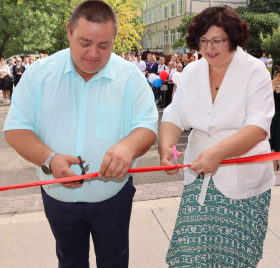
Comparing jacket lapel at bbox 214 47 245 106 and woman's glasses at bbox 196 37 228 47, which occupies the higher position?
woman's glasses at bbox 196 37 228 47

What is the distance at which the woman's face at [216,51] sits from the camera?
2.06m

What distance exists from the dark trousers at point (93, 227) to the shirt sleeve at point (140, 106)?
1.49 feet

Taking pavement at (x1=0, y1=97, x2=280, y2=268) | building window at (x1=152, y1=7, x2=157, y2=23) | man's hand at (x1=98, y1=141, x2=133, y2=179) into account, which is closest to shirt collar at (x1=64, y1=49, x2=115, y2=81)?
A: man's hand at (x1=98, y1=141, x2=133, y2=179)

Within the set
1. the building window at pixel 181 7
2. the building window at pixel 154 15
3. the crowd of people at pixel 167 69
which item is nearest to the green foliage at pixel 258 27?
the building window at pixel 181 7

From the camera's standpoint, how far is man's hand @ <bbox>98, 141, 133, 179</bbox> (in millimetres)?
1709

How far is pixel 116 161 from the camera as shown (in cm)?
171

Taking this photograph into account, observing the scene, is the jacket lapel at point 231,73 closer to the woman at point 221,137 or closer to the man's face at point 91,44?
the woman at point 221,137

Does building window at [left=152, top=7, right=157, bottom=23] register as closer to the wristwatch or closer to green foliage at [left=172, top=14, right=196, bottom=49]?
green foliage at [left=172, top=14, right=196, bottom=49]

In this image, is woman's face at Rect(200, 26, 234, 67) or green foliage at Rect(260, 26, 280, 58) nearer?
woman's face at Rect(200, 26, 234, 67)

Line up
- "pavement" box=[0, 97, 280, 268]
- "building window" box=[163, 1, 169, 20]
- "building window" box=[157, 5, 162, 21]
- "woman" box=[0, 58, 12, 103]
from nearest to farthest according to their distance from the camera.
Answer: "pavement" box=[0, 97, 280, 268] → "woman" box=[0, 58, 12, 103] → "building window" box=[163, 1, 169, 20] → "building window" box=[157, 5, 162, 21]

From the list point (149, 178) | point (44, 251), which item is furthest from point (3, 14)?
point (44, 251)

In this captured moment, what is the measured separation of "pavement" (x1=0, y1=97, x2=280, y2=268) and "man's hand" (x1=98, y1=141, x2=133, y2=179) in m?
1.63

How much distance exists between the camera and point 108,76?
1932 mm

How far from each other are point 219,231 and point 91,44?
1.35 metres
